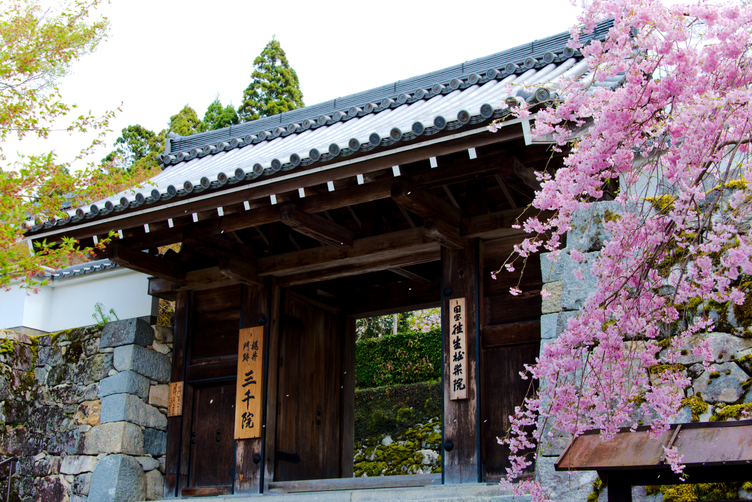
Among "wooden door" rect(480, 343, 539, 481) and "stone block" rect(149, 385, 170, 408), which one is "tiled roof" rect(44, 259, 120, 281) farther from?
"wooden door" rect(480, 343, 539, 481)

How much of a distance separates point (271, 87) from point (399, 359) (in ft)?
32.2

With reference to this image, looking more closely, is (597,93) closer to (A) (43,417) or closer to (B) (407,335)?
(A) (43,417)

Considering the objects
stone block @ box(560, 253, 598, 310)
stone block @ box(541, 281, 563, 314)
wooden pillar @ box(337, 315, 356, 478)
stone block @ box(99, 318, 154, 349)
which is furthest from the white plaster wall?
stone block @ box(560, 253, 598, 310)

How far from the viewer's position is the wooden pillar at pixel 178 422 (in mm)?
6703

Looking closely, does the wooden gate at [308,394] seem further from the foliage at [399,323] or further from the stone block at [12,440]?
the foliage at [399,323]

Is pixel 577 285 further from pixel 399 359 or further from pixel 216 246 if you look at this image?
pixel 399 359

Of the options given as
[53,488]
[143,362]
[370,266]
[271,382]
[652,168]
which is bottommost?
[53,488]

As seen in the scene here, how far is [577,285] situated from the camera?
4598 millimetres

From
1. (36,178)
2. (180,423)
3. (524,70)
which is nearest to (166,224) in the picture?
(36,178)

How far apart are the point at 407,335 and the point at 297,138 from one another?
5637 millimetres

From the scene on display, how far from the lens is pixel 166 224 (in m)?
5.89

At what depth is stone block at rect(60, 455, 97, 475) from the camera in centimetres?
670

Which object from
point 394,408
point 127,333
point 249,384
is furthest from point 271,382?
point 394,408

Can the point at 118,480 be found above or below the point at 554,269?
below
